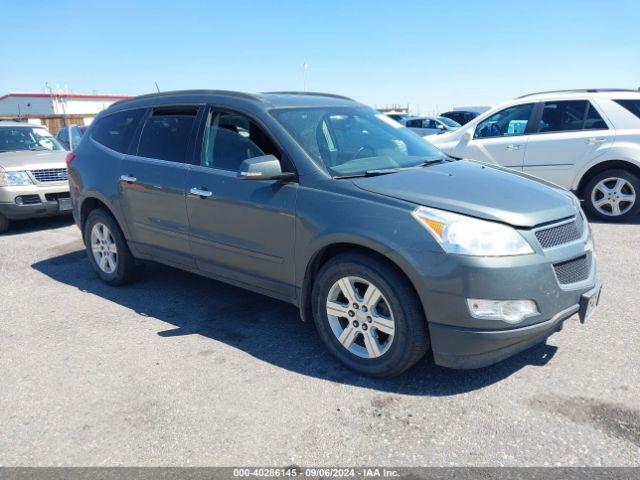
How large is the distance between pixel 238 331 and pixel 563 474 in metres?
2.48

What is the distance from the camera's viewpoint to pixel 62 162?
27.5 feet

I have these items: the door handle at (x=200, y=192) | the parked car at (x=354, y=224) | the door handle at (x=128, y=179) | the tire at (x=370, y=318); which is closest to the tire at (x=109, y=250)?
the parked car at (x=354, y=224)

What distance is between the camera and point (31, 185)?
7.96 meters

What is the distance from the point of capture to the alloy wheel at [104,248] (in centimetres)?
528

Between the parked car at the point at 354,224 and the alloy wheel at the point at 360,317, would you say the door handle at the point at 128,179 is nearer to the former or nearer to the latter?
the parked car at the point at 354,224

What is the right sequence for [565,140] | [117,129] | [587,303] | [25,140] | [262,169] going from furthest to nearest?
[25,140] → [565,140] → [117,129] → [262,169] → [587,303]

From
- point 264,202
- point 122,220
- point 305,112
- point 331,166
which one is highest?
point 305,112

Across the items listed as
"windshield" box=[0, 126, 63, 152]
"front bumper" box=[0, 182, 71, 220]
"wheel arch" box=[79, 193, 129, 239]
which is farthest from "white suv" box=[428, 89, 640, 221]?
"windshield" box=[0, 126, 63, 152]

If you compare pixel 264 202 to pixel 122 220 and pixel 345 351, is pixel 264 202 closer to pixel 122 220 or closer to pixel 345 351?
pixel 345 351

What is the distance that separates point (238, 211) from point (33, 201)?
5482 millimetres

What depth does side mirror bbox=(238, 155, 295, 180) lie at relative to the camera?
3.53 m

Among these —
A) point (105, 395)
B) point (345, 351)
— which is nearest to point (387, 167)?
point (345, 351)

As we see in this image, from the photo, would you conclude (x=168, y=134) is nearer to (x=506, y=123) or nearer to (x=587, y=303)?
(x=587, y=303)

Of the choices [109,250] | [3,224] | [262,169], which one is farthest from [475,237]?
[3,224]
